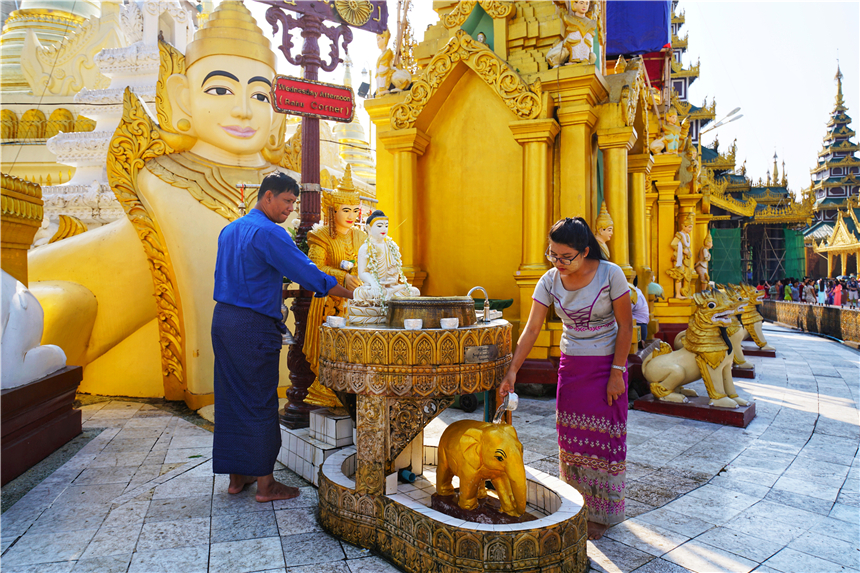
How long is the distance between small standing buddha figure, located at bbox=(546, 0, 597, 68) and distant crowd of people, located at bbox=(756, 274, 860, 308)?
17587mm

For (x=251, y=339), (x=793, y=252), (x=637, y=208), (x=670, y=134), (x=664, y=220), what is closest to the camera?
(x=251, y=339)

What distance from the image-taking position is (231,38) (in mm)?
6035

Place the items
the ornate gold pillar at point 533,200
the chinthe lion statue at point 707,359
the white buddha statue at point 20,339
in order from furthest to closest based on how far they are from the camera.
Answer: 1. the ornate gold pillar at point 533,200
2. the chinthe lion statue at point 707,359
3. the white buddha statue at point 20,339

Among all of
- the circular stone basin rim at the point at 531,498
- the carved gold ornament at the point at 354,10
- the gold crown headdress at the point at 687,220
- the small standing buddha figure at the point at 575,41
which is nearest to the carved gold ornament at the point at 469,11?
the small standing buddha figure at the point at 575,41

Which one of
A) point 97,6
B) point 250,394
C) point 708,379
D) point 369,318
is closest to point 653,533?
point 369,318

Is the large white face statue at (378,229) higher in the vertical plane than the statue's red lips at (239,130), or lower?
lower

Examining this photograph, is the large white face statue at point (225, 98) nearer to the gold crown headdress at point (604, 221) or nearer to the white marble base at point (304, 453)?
the white marble base at point (304, 453)

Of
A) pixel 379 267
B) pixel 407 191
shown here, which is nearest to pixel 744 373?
pixel 407 191

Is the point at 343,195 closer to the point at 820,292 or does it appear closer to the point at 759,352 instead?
the point at 759,352

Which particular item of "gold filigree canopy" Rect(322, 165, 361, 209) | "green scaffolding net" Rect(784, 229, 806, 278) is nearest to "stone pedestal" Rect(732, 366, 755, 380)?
"gold filigree canopy" Rect(322, 165, 361, 209)

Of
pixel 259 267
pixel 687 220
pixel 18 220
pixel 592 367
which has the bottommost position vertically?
pixel 592 367

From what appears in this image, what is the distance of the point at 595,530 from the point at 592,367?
0.89 meters

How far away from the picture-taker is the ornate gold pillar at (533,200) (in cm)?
651

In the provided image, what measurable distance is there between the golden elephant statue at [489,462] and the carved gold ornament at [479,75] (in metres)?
4.95
